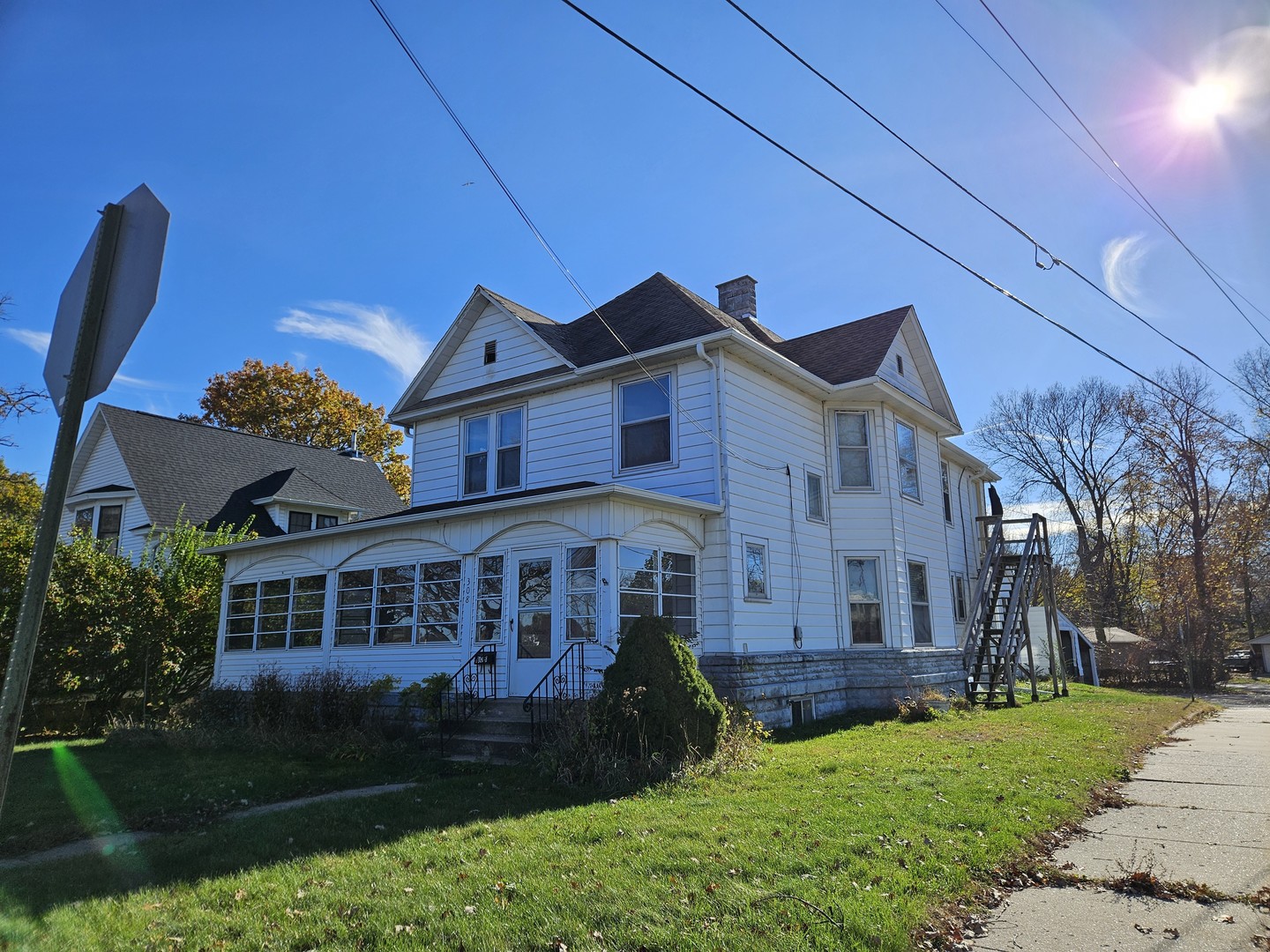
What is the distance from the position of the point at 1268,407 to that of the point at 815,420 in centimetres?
2009

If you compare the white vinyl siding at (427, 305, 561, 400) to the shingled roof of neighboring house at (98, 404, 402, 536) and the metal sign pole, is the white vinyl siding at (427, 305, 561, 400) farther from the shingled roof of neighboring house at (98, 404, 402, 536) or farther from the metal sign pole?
the metal sign pole

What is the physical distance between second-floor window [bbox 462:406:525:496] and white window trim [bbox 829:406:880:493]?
20.3ft

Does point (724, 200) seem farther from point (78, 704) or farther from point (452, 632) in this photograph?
point (78, 704)

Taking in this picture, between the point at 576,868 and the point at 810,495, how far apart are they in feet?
37.5

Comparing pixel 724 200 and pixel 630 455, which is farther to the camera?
pixel 630 455

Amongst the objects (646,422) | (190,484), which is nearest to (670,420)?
(646,422)

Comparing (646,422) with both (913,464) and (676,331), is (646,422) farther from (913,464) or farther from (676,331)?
(913,464)

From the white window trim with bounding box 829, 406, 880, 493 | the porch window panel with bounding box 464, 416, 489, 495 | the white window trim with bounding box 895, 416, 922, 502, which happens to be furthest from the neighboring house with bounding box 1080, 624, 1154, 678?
the porch window panel with bounding box 464, 416, 489, 495

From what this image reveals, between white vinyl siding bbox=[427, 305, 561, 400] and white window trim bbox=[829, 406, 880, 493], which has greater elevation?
white vinyl siding bbox=[427, 305, 561, 400]

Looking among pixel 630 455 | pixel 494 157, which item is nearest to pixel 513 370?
pixel 630 455

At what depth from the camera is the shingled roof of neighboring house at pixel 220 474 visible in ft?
80.6

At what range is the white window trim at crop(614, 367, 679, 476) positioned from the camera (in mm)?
14266

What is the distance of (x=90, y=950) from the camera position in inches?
172

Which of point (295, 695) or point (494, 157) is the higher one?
point (494, 157)
